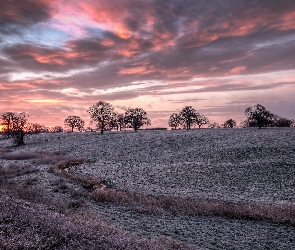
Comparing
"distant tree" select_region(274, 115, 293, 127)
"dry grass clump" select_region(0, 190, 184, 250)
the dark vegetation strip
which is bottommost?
the dark vegetation strip

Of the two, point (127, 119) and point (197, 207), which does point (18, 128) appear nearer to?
point (127, 119)

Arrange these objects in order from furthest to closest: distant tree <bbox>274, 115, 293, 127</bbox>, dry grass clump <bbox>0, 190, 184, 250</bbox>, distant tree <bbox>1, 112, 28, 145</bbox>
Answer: distant tree <bbox>274, 115, 293, 127</bbox>
distant tree <bbox>1, 112, 28, 145</bbox>
dry grass clump <bbox>0, 190, 184, 250</bbox>

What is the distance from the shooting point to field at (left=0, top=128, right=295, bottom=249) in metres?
18.2

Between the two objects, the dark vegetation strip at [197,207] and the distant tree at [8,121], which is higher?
the distant tree at [8,121]

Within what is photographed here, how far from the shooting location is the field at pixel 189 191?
1816 centimetres

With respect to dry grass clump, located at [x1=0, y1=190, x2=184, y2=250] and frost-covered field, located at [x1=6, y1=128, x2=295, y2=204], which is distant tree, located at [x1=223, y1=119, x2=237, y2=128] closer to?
frost-covered field, located at [x1=6, y1=128, x2=295, y2=204]

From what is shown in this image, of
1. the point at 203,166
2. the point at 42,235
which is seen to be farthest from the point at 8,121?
the point at 42,235

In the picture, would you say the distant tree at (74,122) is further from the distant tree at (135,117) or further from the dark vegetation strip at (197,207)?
the dark vegetation strip at (197,207)

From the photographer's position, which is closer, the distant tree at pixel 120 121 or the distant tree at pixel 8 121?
the distant tree at pixel 8 121

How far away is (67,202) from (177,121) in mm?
117144

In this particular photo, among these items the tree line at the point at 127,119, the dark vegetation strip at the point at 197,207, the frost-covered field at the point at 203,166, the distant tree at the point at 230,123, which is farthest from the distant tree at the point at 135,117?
the dark vegetation strip at the point at 197,207

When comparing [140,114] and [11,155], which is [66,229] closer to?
[11,155]

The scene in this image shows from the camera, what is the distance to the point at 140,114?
370ft

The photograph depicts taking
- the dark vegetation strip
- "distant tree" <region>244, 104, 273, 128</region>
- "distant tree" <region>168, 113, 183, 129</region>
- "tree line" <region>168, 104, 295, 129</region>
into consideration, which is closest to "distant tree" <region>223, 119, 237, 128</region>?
"tree line" <region>168, 104, 295, 129</region>
